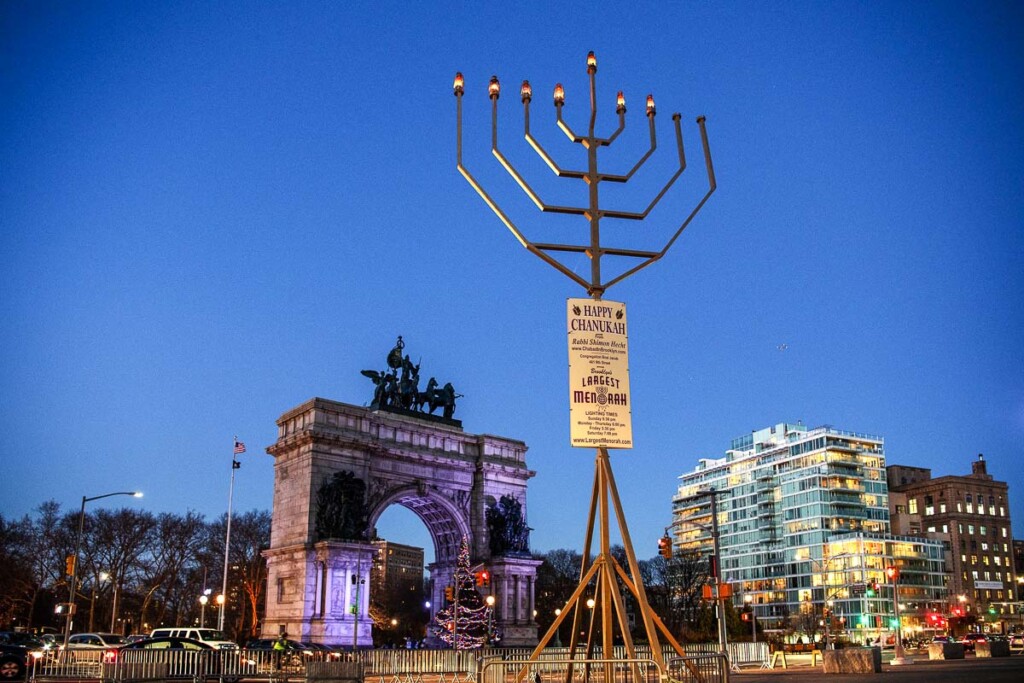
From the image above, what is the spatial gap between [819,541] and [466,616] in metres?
77.0

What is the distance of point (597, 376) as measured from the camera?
12.0 metres

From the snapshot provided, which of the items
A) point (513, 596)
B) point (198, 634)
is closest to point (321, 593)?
point (198, 634)

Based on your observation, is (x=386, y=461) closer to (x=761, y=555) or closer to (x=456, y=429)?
(x=456, y=429)

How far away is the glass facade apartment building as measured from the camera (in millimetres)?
108000

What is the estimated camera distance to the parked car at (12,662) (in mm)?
24594

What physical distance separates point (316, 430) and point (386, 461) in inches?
237

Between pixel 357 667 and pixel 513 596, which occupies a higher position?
pixel 357 667

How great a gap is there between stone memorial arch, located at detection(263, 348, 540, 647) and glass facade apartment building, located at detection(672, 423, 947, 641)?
5373cm

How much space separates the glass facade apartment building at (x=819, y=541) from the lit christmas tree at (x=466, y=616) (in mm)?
57492

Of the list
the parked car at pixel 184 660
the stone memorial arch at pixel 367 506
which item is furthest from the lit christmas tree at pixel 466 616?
the parked car at pixel 184 660


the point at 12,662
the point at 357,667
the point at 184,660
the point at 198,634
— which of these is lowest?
the point at 198,634

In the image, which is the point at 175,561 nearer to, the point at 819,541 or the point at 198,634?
the point at 198,634

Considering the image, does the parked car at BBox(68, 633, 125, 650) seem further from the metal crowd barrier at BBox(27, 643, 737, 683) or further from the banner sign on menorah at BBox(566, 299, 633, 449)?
the banner sign on menorah at BBox(566, 299, 633, 449)

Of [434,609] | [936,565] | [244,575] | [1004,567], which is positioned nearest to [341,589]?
[434,609]
